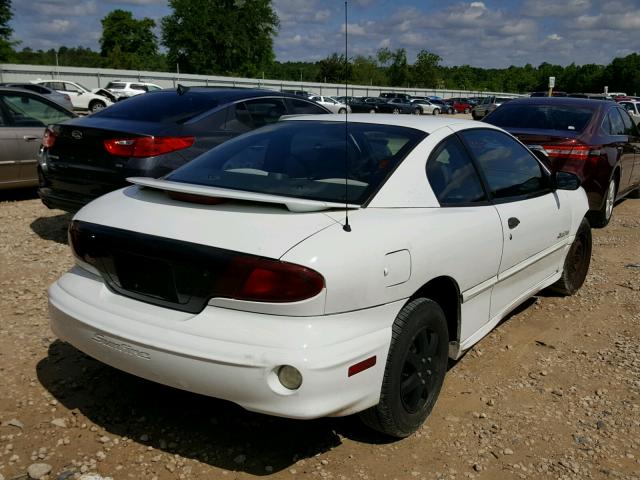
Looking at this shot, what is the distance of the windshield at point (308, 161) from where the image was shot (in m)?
2.90

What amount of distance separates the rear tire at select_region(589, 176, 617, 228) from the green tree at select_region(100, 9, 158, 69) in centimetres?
9131

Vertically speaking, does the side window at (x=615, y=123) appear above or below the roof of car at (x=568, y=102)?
below

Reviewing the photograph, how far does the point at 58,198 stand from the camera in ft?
18.7

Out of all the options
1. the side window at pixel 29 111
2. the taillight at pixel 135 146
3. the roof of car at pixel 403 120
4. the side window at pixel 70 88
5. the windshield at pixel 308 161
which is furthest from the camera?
the side window at pixel 70 88

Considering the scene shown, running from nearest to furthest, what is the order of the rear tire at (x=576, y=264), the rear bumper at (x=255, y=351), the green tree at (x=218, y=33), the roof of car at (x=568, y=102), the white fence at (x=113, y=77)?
the rear bumper at (x=255, y=351) < the rear tire at (x=576, y=264) < the roof of car at (x=568, y=102) < the white fence at (x=113, y=77) < the green tree at (x=218, y=33)

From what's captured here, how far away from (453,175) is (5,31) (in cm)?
6828

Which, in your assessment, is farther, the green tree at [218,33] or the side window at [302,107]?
the green tree at [218,33]

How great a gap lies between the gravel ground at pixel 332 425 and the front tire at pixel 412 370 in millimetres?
155

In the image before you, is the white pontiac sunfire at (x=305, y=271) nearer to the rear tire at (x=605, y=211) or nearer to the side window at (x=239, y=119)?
the side window at (x=239, y=119)

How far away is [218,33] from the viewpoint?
7606 cm

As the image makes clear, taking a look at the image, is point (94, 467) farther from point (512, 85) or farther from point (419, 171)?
point (512, 85)

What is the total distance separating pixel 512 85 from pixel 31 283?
134474 mm

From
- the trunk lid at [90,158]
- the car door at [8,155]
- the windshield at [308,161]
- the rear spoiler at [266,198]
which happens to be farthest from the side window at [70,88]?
the rear spoiler at [266,198]

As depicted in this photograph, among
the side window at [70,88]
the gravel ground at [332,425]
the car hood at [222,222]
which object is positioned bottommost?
the gravel ground at [332,425]
